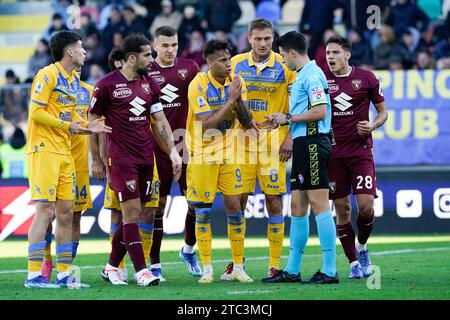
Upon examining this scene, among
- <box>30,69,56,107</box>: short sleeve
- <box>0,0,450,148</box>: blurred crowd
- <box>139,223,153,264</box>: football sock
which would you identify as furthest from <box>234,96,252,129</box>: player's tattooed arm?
<box>0,0,450,148</box>: blurred crowd

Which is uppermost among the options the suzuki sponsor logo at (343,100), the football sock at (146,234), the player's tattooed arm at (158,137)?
the suzuki sponsor logo at (343,100)

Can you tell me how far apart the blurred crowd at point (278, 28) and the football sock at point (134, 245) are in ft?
24.9

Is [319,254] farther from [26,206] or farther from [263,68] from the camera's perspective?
[26,206]

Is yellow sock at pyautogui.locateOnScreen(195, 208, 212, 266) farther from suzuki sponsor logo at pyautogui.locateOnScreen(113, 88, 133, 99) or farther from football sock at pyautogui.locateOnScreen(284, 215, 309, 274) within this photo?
suzuki sponsor logo at pyautogui.locateOnScreen(113, 88, 133, 99)

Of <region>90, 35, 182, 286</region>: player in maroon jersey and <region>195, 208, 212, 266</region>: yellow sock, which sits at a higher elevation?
<region>90, 35, 182, 286</region>: player in maroon jersey

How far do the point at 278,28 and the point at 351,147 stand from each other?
10753 millimetres

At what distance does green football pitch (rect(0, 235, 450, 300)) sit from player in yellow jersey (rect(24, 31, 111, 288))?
15.8 inches

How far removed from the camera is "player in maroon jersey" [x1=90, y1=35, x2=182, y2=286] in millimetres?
9477

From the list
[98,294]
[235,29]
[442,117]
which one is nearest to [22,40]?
[235,29]

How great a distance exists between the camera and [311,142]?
9.41 metres

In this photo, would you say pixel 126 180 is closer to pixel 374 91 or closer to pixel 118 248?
pixel 118 248

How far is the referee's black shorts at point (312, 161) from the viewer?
368 inches

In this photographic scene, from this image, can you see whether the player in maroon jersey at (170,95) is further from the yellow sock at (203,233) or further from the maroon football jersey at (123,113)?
the maroon football jersey at (123,113)

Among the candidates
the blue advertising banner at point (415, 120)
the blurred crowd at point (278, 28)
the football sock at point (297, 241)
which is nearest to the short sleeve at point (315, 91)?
the football sock at point (297, 241)
